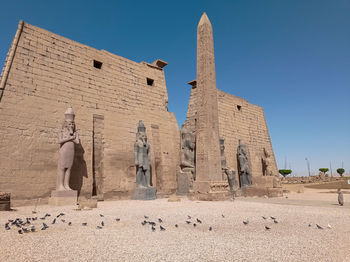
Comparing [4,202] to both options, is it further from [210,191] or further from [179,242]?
[210,191]

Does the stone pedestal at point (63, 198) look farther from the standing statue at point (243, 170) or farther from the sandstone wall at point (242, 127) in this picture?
the standing statue at point (243, 170)

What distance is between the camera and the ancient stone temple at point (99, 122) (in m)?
7.34

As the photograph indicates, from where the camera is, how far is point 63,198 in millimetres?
6738

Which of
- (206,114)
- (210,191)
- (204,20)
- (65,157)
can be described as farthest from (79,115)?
(204,20)

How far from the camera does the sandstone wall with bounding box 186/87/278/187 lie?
539 inches

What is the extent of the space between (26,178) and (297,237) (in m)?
6.89

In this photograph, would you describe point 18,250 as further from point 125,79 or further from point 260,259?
point 125,79

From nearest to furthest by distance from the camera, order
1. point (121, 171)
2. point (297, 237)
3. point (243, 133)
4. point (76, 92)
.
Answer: point (297, 237), point (76, 92), point (121, 171), point (243, 133)

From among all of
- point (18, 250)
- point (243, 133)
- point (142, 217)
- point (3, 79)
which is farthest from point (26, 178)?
point (243, 133)

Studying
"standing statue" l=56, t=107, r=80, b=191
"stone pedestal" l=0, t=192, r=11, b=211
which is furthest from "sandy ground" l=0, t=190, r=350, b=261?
"standing statue" l=56, t=107, r=80, b=191

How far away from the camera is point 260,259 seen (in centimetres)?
243

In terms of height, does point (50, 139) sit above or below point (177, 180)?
above

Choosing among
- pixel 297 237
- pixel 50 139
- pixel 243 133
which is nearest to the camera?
pixel 297 237

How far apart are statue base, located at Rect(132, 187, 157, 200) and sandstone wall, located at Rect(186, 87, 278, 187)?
5.17 metres
